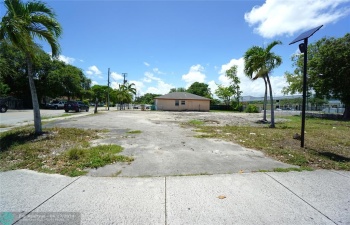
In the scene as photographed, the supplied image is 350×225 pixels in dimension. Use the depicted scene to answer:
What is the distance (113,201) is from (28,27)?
24.7ft

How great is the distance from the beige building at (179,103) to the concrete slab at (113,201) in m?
36.5

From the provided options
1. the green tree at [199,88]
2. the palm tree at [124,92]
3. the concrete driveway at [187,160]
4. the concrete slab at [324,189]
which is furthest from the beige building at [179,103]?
the concrete slab at [324,189]

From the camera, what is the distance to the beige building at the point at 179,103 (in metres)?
40.6

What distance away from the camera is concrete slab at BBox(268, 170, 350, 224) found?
289cm

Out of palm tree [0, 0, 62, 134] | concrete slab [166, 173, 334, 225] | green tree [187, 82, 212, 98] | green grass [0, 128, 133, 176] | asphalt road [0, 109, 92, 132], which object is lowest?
concrete slab [166, 173, 334, 225]

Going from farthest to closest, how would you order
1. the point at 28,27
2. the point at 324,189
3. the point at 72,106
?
the point at 72,106, the point at 28,27, the point at 324,189

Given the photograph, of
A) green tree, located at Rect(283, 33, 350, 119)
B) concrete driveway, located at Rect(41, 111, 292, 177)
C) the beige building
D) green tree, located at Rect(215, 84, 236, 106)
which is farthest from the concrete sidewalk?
green tree, located at Rect(215, 84, 236, 106)

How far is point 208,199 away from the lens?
3.18 metres

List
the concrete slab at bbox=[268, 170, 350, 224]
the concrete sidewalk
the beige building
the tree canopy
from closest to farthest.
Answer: the concrete sidewalk → the concrete slab at bbox=[268, 170, 350, 224] → the tree canopy → the beige building

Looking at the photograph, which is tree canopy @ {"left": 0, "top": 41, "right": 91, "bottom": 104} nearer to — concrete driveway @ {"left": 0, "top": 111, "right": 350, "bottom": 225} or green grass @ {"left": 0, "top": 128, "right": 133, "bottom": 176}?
green grass @ {"left": 0, "top": 128, "right": 133, "bottom": 176}

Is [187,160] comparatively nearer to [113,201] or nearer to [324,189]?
[113,201]

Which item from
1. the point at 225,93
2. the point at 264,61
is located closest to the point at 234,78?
the point at 225,93

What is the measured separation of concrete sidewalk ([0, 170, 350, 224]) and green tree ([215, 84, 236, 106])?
1827 inches

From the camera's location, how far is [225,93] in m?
49.7
